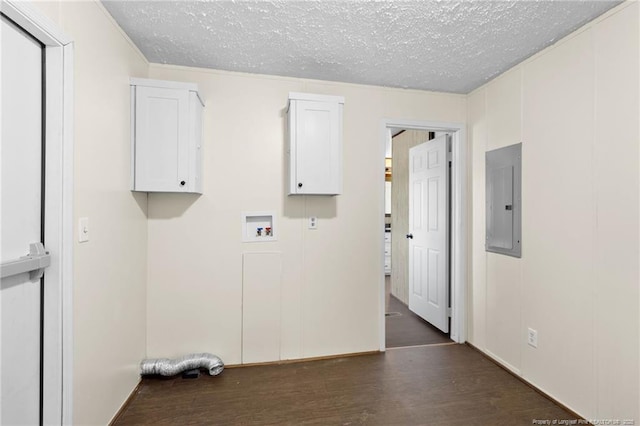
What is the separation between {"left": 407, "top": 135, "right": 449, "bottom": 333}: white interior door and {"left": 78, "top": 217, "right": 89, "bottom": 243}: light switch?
9.76 feet

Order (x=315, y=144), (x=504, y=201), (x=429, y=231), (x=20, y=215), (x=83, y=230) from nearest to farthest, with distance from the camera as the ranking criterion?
(x=20, y=215) → (x=83, y=230) → (x=315, y=144) → (x=504, y=201) → (x=429, y=231)

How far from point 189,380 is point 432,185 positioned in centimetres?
297

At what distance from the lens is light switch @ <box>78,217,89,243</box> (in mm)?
1516

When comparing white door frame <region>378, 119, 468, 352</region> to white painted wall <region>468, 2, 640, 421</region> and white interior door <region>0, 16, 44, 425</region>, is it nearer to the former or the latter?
white painted wall <region>468, 2, 640, 421</region>

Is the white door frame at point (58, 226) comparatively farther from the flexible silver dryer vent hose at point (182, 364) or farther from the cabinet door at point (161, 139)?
the flexible silver dryer vent hose at point (182, 364)

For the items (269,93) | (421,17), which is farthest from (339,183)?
(421,17)

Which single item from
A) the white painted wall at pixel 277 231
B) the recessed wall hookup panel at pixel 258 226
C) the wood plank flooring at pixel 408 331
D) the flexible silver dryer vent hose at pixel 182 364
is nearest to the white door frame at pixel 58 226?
the flexible silver dryer vent hose at pixel 182 364

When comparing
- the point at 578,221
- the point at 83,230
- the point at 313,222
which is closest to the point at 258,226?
the point at 313,222

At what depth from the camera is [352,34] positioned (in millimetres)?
1971

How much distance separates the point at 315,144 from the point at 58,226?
165 cm

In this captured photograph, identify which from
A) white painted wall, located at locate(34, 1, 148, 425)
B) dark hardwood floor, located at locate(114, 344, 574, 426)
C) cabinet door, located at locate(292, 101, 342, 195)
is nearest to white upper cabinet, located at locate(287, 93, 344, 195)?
cabinet door, located at locate(292, 101, 342, 195)

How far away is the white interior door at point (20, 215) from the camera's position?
119cm

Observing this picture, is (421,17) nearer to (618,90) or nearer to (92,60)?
(618,90)

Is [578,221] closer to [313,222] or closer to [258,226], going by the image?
[313,222]
